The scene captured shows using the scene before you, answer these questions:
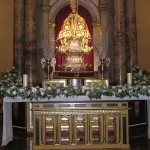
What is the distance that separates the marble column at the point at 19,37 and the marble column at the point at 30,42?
5.2 inches

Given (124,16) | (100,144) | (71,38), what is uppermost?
(124,16)

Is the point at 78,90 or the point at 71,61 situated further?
the point at 71,61

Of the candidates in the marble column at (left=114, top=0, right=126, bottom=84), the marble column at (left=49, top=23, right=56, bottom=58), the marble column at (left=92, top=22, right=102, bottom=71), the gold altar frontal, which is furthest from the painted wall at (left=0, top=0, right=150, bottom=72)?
the gold altar frontal

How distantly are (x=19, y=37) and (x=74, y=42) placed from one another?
66.1 inches

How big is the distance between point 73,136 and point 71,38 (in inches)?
171

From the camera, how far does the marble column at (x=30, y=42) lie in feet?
32.8

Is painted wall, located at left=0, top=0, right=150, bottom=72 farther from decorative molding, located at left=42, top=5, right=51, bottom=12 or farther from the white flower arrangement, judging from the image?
the white flower arrangement

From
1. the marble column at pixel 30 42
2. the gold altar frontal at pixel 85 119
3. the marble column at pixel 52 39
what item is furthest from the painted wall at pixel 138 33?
the gold altar frontal at pixel 85 119

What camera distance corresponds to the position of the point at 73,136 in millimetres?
6633

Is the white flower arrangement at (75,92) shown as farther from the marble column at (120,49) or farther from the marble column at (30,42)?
the marble column at (120,49)

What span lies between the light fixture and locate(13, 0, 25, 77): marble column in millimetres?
1298

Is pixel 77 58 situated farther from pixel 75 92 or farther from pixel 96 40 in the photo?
pixel 75 92

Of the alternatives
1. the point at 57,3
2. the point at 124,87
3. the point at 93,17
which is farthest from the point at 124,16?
the point at 124,87

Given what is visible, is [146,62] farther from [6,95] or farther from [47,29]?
[6,95]
